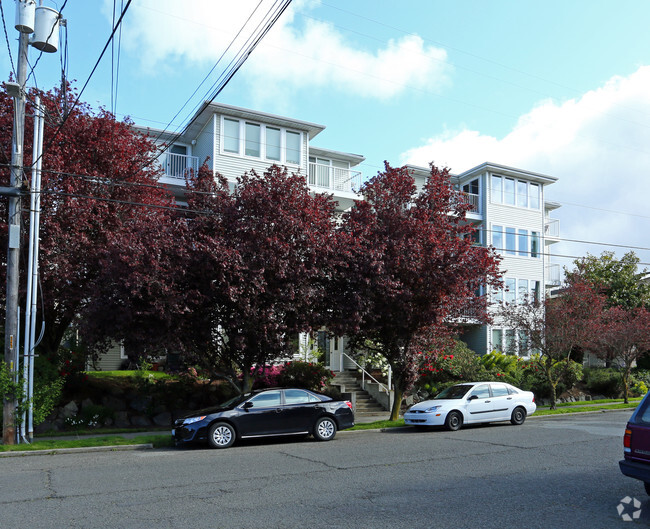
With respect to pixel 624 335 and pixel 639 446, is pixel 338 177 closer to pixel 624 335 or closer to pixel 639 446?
pixel 624 335

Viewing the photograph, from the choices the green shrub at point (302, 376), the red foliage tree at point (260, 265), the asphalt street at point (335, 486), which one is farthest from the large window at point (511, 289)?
the asphalt street at point (335, 486)

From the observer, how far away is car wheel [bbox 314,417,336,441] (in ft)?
48.1

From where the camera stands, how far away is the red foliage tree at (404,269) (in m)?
16.4

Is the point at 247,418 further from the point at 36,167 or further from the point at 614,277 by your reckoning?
the point at 614,277

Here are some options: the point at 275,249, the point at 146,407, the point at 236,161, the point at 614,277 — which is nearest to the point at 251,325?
the point at 275,249

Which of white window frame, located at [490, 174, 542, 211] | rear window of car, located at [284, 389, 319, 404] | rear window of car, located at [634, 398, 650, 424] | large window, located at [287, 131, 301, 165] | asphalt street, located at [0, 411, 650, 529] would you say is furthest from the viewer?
white window frame, located at [490, 174, 542, 211]

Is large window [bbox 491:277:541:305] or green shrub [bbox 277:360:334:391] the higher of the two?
large window [bbox 491:277:541:305]

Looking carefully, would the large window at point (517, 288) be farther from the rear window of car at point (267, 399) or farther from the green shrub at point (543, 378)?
the rear window of car at point (267, 399)

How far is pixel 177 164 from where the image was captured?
26.8m

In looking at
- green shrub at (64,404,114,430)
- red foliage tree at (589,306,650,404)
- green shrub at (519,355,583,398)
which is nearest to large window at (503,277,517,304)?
green shrub at (519,355,583,398)

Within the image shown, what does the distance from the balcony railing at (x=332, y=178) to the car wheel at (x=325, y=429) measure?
15233 mm

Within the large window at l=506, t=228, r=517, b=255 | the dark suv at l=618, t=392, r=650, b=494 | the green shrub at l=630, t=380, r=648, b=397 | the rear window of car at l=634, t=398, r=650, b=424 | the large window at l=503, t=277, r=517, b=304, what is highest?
the large window at l=506, t=228, r=517, b=255

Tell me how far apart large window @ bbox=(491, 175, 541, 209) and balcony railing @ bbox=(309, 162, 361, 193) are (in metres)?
10.0

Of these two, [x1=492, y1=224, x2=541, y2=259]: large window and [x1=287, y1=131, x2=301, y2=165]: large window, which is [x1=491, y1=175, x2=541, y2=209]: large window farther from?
[x1=287, y1=131, x2=301, y2=165]: large window
